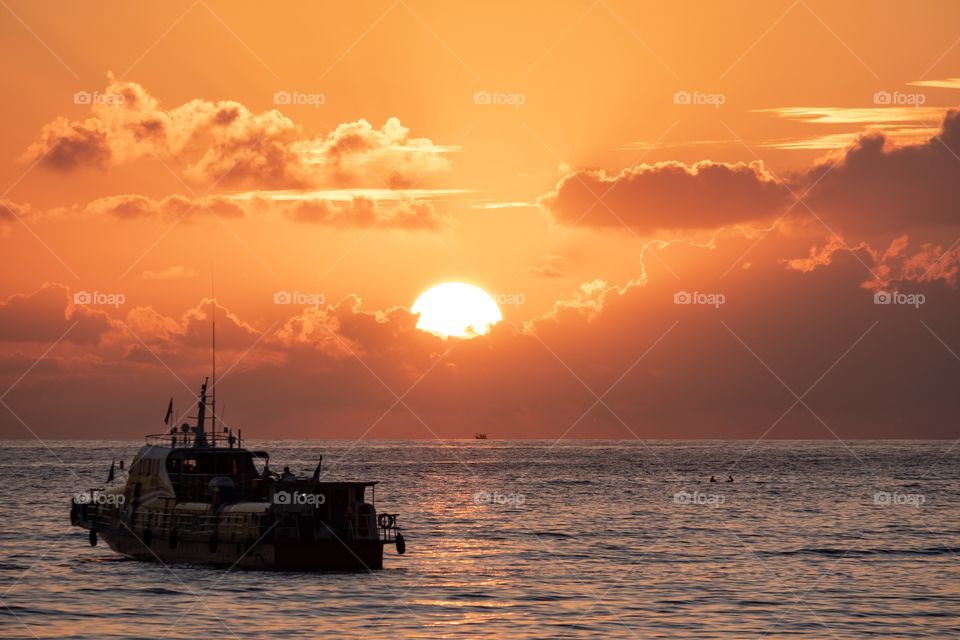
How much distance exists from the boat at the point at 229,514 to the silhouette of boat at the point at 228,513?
0.05 metres

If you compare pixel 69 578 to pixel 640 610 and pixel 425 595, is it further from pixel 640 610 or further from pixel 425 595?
pixel 640 610

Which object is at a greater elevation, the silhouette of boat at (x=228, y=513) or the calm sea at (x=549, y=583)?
the silhouette of boat at (x=228, y=513)

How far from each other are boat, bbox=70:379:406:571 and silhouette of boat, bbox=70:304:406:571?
5 cm

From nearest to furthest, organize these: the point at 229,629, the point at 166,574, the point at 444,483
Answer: the point at 229,629 → the point at 166,574 → the point at 444,483

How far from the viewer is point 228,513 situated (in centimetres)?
6253

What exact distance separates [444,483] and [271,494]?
109 metres

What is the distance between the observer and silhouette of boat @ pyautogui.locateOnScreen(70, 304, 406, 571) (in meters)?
60.8

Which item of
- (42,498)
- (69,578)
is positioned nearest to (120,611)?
(69,578)

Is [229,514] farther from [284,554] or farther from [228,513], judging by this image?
[284,554]

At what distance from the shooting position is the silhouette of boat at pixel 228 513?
6081 centimetres

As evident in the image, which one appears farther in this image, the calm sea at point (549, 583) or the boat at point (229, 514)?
the boat at point (229, 514)

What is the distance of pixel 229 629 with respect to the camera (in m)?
49.5

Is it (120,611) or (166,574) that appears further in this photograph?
(166,574)

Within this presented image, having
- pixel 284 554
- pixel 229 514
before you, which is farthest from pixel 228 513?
pixel 284 554
